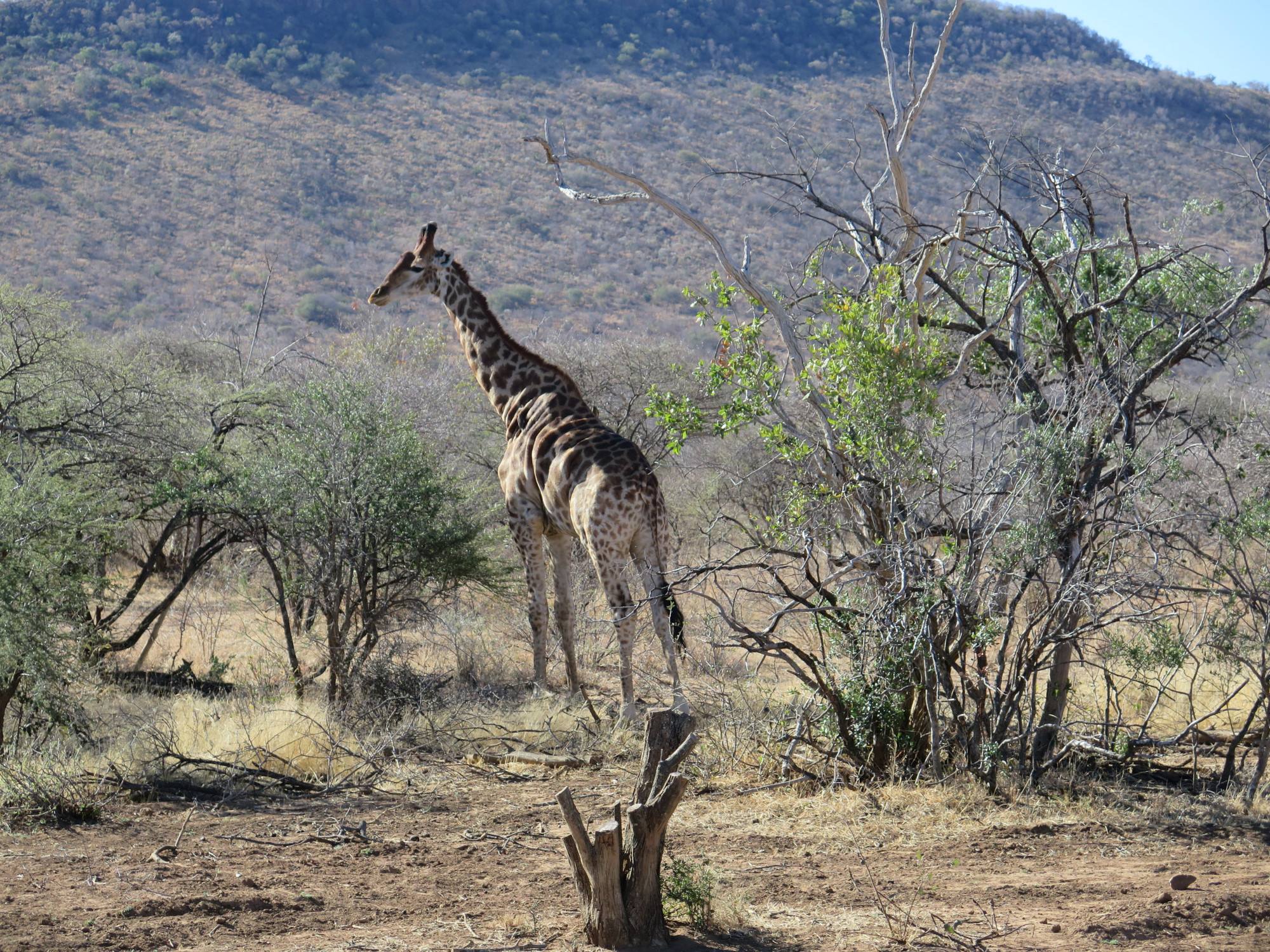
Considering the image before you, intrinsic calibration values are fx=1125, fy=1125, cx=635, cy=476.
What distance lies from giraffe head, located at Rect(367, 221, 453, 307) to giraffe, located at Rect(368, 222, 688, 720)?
0.04 ft

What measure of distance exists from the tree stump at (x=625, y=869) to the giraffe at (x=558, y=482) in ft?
10.4

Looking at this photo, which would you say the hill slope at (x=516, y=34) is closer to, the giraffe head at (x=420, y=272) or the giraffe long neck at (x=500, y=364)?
the giraffe head at (x=420, y=272)

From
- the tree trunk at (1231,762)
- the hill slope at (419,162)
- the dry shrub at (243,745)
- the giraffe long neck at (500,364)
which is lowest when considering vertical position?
the dry shrub at (243,745)

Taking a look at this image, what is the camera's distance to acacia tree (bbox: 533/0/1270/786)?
6.05 m

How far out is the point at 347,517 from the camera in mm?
9180

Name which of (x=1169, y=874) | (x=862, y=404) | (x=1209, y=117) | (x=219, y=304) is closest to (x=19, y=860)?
(x=862, y=404)

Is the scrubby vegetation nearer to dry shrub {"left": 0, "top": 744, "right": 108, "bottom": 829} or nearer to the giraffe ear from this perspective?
dry shrub {"left": 0, "top": 744, "right": 108, "bottom": 829}

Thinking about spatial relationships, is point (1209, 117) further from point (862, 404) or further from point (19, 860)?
point (19, 860)

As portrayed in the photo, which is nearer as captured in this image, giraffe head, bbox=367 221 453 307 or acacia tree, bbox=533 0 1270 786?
acacia tree, bbox=533 0 1270 786

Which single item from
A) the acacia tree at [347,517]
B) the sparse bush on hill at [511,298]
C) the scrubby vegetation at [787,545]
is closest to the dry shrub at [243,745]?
the scrubby vegetation at [787,545]

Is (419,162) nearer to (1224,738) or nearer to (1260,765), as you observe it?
(1224,738)

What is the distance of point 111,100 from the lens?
40.3 meters

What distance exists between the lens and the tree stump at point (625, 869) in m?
4.23

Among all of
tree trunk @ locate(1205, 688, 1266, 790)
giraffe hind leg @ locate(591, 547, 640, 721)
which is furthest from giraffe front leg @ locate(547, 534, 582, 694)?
tree trunk @ locate(1205, 688, 1266, 790)
